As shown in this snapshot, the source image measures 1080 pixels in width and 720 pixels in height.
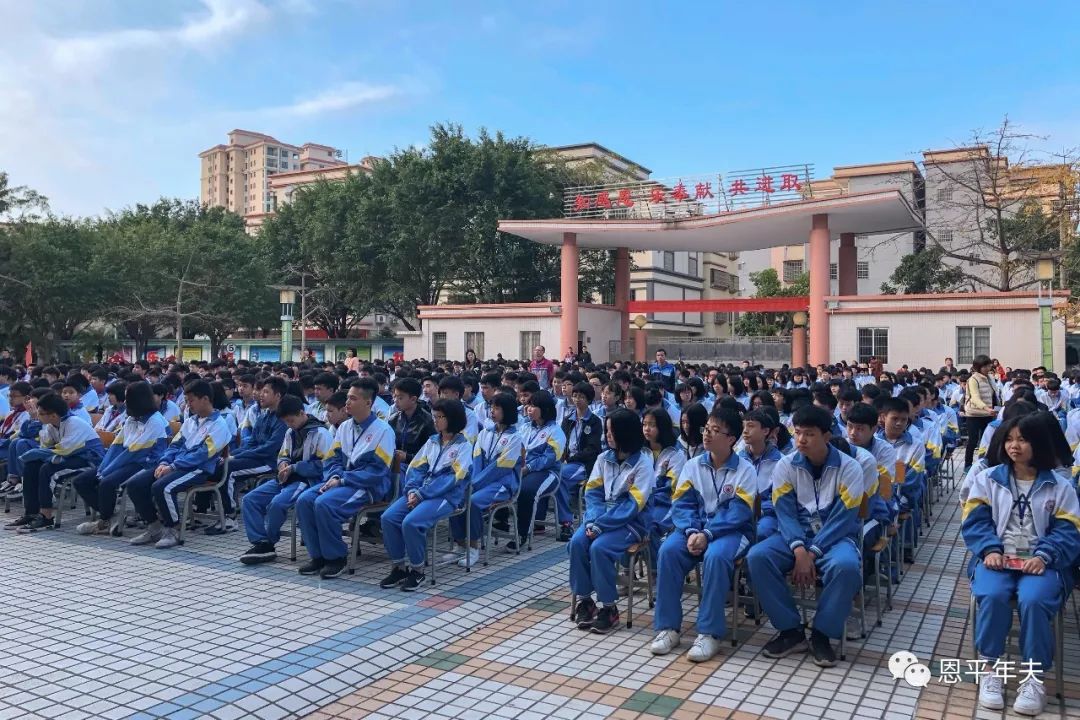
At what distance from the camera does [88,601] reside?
5.71 m

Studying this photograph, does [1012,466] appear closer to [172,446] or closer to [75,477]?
[172,446]

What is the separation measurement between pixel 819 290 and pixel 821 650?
773 inches

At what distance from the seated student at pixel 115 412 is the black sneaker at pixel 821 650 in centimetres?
718

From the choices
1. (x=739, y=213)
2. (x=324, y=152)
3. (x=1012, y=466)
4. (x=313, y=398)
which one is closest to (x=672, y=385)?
(x=313, y=398)

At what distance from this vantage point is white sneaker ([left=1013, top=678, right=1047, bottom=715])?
392 cm

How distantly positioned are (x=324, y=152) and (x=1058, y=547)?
105 meters

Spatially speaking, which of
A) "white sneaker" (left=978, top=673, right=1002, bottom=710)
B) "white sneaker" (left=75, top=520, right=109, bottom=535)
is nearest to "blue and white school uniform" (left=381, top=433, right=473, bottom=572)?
"white sneaker" (left=75, top=520, right=109, bottom=535)

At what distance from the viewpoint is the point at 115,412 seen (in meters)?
8.99

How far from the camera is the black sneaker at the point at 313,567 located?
646 cm

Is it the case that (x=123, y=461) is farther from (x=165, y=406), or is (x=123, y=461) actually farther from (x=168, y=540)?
(x=165, y=406)

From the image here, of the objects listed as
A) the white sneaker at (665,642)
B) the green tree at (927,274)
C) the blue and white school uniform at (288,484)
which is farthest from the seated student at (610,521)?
the green tree at (927,274)

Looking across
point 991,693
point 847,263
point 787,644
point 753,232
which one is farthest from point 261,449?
point 847,263

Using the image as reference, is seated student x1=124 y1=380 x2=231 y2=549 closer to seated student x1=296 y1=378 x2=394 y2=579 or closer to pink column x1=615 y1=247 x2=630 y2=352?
seated student x1=296 y1=378 x2=394 y2=579

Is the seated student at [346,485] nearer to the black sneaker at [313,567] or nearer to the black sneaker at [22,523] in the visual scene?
the black sneaker at [313,567]
